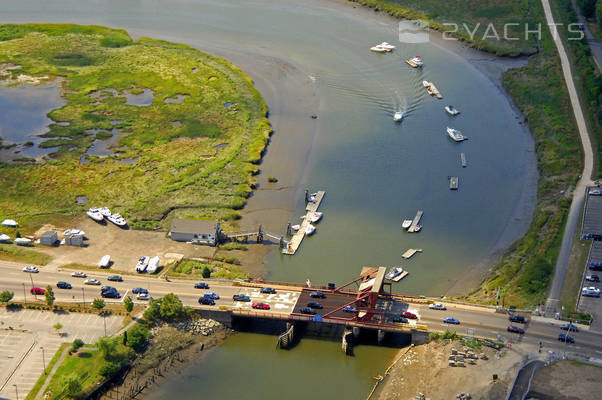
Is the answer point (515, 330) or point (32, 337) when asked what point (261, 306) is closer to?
point (32, 337)

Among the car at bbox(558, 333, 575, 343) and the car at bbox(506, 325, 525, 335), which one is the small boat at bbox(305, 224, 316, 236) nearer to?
the car at bbox(506, 325, 525, 335)

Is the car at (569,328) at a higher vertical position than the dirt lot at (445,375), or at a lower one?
higher

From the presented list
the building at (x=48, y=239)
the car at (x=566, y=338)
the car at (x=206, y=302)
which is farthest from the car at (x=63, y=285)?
the car at (x=566, y=338)

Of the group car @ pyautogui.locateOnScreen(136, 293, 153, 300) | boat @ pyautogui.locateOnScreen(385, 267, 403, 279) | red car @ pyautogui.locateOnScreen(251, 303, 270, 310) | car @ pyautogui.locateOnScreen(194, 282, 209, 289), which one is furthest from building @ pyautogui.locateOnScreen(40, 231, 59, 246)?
boat @ pyautogui.locateOnScreen(385, 267, 403, 279)

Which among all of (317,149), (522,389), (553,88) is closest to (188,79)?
(317,149)

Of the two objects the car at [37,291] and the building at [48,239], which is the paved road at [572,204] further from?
the building at [48,239]
